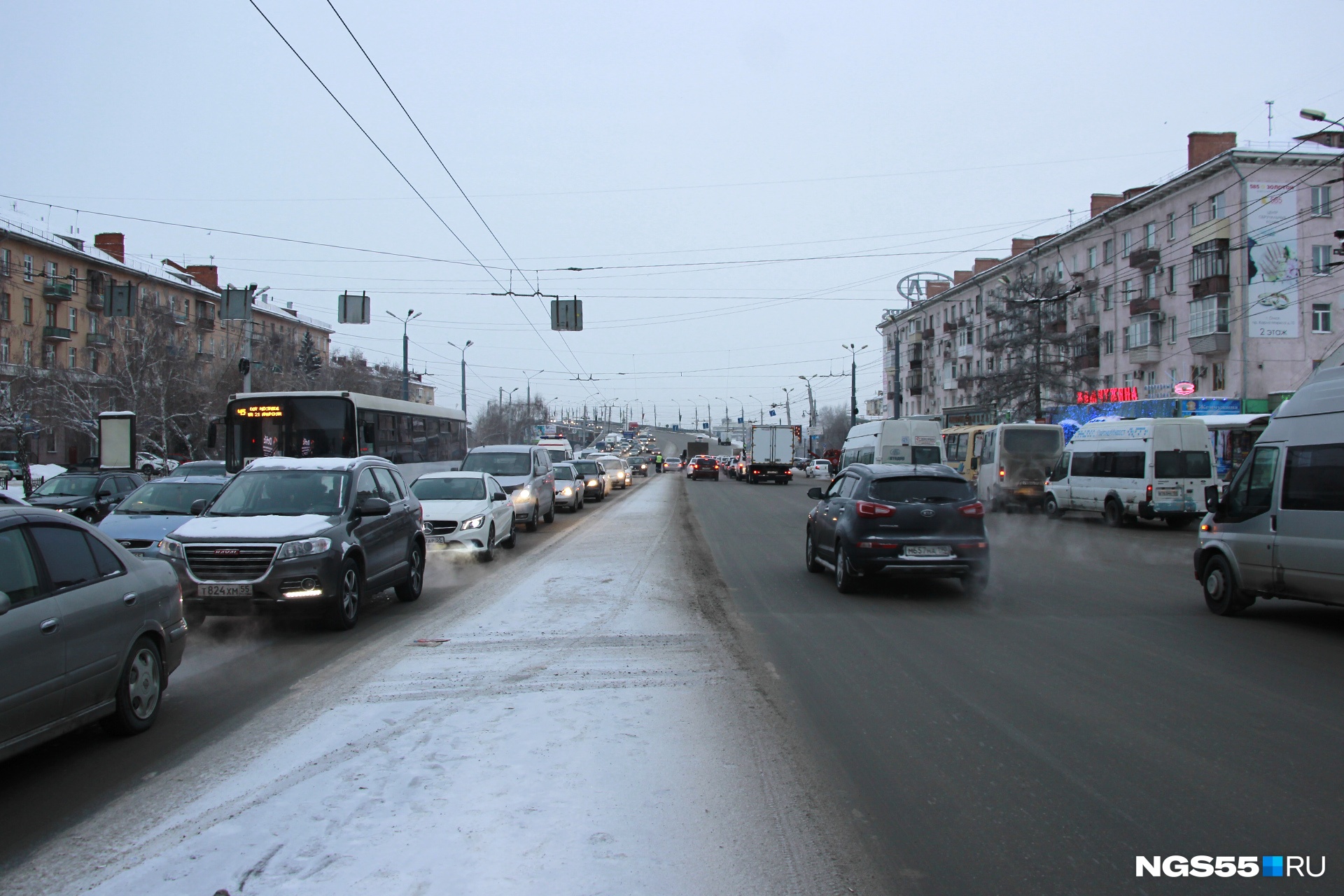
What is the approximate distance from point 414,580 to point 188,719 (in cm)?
546

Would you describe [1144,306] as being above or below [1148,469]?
above

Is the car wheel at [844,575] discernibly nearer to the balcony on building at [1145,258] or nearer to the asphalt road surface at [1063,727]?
the asphalt road surface at [1063,727]

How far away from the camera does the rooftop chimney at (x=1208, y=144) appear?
43219 millimetres

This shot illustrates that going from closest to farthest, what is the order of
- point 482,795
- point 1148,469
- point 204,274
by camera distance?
point 482,795
point 1148,469
point 204,274

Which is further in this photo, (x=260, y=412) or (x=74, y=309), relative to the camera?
(x=74, y=309)

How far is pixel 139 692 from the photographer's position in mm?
6078

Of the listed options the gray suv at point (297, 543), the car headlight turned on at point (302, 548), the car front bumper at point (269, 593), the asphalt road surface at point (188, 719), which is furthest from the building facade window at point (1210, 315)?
the car front bumper at point (269, 593)

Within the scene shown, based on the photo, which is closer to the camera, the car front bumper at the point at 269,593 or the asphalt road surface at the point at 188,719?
the asphalt road surface at the point at 188,719

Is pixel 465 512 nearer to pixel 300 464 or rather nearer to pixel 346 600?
pixel 300 464

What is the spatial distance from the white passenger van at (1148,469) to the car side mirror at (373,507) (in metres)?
19.0

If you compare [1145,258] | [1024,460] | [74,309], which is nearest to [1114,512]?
[1024,460]

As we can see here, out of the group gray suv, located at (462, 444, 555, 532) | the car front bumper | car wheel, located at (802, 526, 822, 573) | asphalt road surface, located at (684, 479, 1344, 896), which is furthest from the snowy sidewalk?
gray suv, located at (462, 444, 555, 532)

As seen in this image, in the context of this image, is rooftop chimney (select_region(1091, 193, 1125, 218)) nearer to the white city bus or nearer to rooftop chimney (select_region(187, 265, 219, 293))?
the white city bus

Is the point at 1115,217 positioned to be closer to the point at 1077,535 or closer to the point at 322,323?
the point at 1077,535
